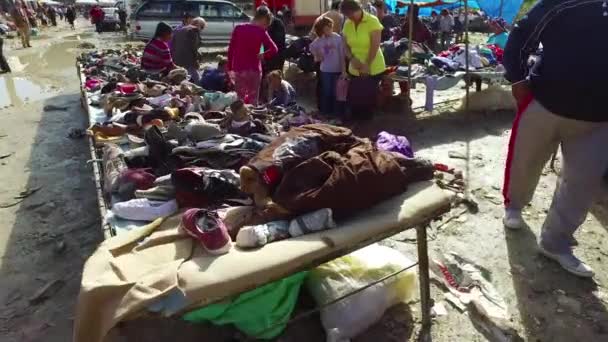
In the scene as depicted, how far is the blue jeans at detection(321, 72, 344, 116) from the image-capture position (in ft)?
21.0

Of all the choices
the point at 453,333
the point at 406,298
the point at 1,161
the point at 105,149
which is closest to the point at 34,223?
the point at 105,149

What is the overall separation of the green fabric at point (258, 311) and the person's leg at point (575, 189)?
1817 mm

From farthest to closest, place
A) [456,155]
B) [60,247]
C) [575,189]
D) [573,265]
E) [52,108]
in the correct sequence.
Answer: [52,108] → [456,155] → [60,247] → [573,265] → [575,189]

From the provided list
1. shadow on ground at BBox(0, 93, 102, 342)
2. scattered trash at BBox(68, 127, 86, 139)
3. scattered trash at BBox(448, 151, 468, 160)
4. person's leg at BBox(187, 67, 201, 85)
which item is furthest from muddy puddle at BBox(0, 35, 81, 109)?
Answer: scattered trash at BBox(448, 151, 468, 160)

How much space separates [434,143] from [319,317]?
11.9 feet

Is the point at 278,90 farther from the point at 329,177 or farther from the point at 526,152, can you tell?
the point at 329,177

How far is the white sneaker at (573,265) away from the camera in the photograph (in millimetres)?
2965

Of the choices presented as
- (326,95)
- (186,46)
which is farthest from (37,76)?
(326,95)

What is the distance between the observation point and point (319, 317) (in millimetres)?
2666

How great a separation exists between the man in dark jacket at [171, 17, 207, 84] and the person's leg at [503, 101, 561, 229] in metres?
4.92

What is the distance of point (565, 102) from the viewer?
2.74 metres

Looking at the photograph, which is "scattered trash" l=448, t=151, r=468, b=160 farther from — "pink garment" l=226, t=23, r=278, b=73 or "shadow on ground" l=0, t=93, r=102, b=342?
"shadow on ground" l=0, t=93, r=102, b=342

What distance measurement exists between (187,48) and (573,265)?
5846 mm

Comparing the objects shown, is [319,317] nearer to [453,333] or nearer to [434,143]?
[453,333]
